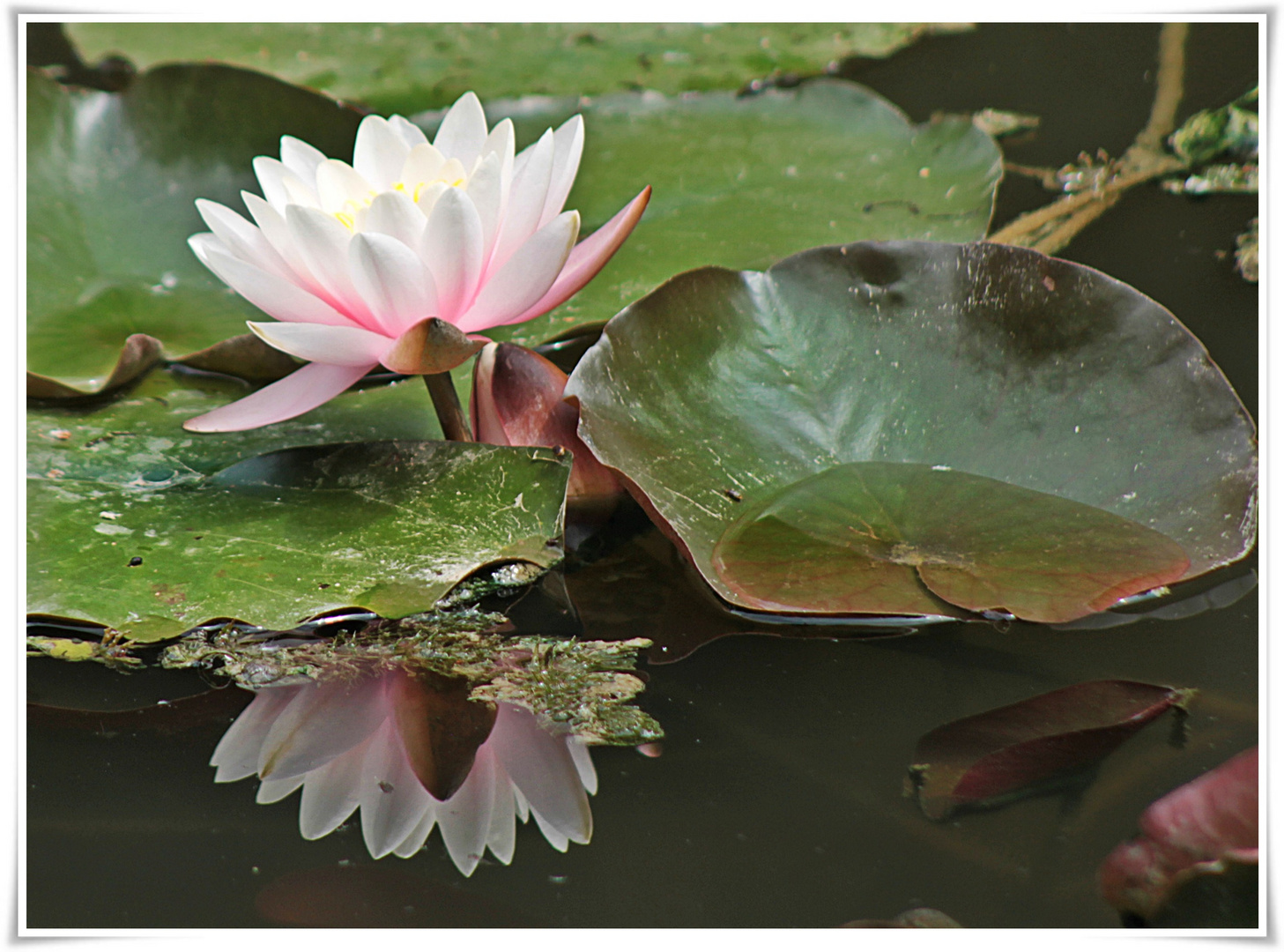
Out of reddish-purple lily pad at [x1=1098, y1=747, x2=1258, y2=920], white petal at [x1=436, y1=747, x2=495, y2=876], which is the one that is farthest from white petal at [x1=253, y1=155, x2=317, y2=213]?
reddish-purple lily pad at [x1=1098, y1=747, x2=1258, y2=920]

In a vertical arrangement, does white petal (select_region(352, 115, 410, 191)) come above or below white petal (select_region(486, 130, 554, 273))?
above

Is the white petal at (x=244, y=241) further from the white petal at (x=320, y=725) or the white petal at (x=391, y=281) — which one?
the white petal at (x=320, y=725)

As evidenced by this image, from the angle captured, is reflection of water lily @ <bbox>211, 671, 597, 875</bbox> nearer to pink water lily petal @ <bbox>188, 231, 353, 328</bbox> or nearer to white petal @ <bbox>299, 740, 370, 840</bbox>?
white petal @ <bbox>299, 740, 370, 840</bbox>

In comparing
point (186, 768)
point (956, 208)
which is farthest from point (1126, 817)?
point (956, 208)

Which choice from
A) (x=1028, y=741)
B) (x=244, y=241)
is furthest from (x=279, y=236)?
(x=1028, y=741)

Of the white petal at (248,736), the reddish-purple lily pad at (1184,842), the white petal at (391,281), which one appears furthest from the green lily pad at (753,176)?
the reddish-purple lily pad at (1184,842)

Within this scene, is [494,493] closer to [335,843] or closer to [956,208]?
[335,843]
